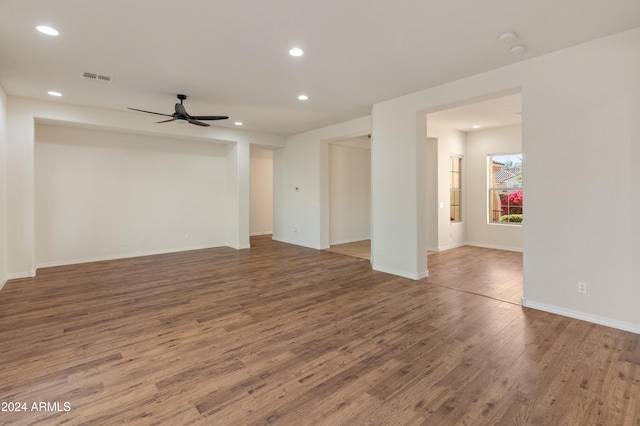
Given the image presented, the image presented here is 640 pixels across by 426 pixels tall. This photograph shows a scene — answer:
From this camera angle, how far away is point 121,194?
652 centimetres

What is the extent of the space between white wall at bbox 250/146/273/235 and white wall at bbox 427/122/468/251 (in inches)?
215

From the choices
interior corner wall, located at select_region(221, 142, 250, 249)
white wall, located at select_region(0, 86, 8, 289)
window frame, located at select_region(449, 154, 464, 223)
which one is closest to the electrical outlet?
window frame, located at select_region(449, 154, 464, 223)

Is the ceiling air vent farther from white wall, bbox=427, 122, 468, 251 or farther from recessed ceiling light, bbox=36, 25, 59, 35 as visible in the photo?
white wall, bbox=427, 122, 468, 251

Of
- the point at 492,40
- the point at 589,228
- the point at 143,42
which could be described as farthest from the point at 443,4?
the point at 143,42

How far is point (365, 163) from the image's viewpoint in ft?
29.4

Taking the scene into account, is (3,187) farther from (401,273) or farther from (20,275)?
(401,273)

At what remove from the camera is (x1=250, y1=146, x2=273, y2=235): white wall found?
1016cm

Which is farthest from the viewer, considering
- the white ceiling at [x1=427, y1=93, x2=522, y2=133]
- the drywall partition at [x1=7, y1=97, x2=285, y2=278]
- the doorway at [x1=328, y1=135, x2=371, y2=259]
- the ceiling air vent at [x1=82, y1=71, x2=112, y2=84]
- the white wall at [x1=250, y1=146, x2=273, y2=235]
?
the white wall at [x1=250, y1=146, x2=273, y2=235]

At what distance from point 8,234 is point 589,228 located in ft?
26.6

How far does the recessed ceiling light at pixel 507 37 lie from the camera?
2947 mm

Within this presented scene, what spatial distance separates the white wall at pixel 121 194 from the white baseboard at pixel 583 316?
22.4 ft

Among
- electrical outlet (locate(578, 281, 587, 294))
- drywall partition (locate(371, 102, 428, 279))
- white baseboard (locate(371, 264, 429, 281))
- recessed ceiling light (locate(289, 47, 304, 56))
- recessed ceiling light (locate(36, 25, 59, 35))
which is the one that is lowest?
white baseboard (locate(371, 264, 429, 281))

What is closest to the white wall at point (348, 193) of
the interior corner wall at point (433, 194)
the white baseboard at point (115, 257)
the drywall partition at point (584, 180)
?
the interior corner wall at point (433, 194)

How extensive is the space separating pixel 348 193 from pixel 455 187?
2819mm
